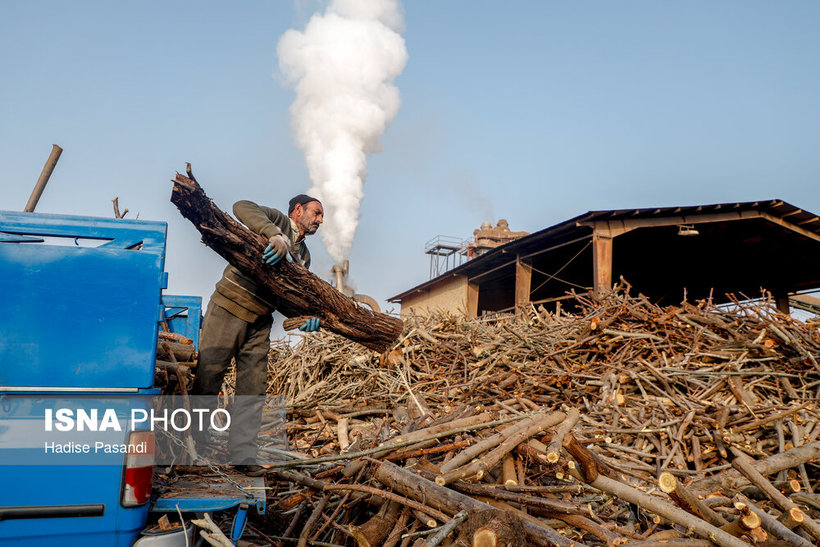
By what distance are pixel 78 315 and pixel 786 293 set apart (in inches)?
768

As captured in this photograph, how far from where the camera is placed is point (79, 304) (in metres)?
2.23

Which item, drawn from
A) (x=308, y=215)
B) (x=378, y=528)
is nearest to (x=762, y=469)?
(x=378, y=528)

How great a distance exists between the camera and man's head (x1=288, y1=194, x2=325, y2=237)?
477 centimetres

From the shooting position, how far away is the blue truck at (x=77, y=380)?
209 cm

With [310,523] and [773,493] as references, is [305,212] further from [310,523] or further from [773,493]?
[773,493]

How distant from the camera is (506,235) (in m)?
30.5

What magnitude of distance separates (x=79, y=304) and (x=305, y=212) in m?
2.67

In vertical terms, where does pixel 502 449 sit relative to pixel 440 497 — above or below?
above

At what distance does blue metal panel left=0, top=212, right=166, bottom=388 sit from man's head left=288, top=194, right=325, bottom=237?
241 cm

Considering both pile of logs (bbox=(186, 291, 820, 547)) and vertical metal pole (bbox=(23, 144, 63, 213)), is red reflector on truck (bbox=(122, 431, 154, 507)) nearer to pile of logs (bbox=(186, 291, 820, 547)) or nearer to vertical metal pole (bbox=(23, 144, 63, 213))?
pile of logs (bbox=(186, 291, 820, 547))

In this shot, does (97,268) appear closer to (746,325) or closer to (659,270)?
(746,325)

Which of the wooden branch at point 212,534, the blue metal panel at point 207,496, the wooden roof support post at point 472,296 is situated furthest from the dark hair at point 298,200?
the wooden roof support post at point 472,296

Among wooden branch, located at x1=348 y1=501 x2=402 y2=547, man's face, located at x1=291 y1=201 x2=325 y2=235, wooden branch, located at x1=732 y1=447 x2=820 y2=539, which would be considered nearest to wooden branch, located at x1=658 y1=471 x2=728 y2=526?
Result: wooden branch, located at x1=732 y1=447 x2=820 y2=539

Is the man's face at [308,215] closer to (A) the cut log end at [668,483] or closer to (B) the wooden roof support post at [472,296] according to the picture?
(A) the cut log end at [668,483]
